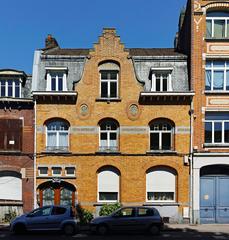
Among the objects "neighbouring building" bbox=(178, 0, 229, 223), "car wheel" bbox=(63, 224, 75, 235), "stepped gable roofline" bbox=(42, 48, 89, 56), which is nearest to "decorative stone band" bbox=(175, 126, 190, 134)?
"neighbouring building" bbox=(178, 0, 229, 223)

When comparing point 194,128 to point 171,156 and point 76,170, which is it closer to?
point 171,156

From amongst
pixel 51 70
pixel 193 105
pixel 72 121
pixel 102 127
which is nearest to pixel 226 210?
pixel 193 105

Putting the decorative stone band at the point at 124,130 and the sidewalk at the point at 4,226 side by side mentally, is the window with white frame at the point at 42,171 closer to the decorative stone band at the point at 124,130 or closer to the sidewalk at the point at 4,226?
the decorative stone band at the point at 124,130

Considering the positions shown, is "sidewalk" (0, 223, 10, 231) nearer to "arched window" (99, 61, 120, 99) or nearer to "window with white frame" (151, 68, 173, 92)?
"arched window" (99, 61, 120, 99)

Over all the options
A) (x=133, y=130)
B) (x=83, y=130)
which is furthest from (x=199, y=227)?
(x=83, y=130)

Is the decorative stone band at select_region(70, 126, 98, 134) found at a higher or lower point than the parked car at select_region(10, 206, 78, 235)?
higher

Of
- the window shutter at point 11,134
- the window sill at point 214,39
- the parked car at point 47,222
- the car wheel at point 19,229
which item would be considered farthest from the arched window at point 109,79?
the car wheel at point 19,229

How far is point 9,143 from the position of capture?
23.4 metres

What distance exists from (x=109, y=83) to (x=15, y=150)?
25.4 ft

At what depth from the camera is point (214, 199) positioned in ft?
76.2

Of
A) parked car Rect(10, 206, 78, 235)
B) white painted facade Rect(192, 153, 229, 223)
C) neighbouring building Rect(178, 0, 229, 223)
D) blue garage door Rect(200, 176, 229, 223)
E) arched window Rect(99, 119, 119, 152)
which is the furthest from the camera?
arched window Rect(99, 119, 119, 152)

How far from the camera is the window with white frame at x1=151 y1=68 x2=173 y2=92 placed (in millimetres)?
23578

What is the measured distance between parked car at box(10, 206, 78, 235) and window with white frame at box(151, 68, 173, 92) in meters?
10.1

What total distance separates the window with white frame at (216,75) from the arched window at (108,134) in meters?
6.76
